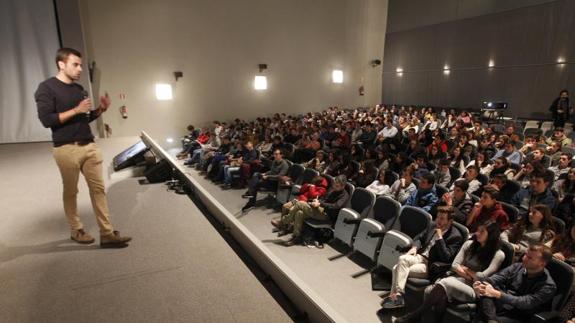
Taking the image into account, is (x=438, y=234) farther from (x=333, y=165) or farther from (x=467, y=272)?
(x=333, y=165)

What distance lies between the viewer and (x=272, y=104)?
14.4 meters

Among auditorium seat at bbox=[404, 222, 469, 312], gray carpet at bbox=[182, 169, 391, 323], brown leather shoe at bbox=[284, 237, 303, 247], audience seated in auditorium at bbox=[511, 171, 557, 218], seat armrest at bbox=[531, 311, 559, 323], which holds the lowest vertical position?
gray carpet at bbox=[182, 169, 391, 323]

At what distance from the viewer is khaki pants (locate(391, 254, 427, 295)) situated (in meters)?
3.28

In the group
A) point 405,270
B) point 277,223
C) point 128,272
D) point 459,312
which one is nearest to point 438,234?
point 405,270

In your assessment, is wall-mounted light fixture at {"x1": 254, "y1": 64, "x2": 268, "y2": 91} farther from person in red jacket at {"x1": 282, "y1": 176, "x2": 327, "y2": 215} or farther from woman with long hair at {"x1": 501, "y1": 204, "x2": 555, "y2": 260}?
woman with long hair at {"x1": 501, "y1": 204, "x2": 555, "y2": 260}

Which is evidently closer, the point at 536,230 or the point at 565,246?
the point at 565,246

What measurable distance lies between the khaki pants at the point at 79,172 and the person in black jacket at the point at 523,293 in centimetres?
308

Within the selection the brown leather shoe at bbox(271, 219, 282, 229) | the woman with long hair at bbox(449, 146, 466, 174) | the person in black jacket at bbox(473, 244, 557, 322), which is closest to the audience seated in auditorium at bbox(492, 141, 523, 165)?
the woman with long hair at bbox(449, 146, 466, 174)

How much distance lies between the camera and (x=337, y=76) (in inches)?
615

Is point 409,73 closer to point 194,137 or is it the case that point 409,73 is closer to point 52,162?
point 194,137

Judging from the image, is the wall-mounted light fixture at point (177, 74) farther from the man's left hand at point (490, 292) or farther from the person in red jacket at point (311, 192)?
the man's left hand at point (490, 292)

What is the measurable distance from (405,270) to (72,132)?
3.12 meters

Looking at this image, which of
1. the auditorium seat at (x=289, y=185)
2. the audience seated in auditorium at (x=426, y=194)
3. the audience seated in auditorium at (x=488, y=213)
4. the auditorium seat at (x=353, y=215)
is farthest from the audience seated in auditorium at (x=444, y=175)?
the auditorium seat at (x=289, y=185)

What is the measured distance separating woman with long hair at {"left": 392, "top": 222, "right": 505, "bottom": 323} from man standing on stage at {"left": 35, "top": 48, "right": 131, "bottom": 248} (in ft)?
8.54
